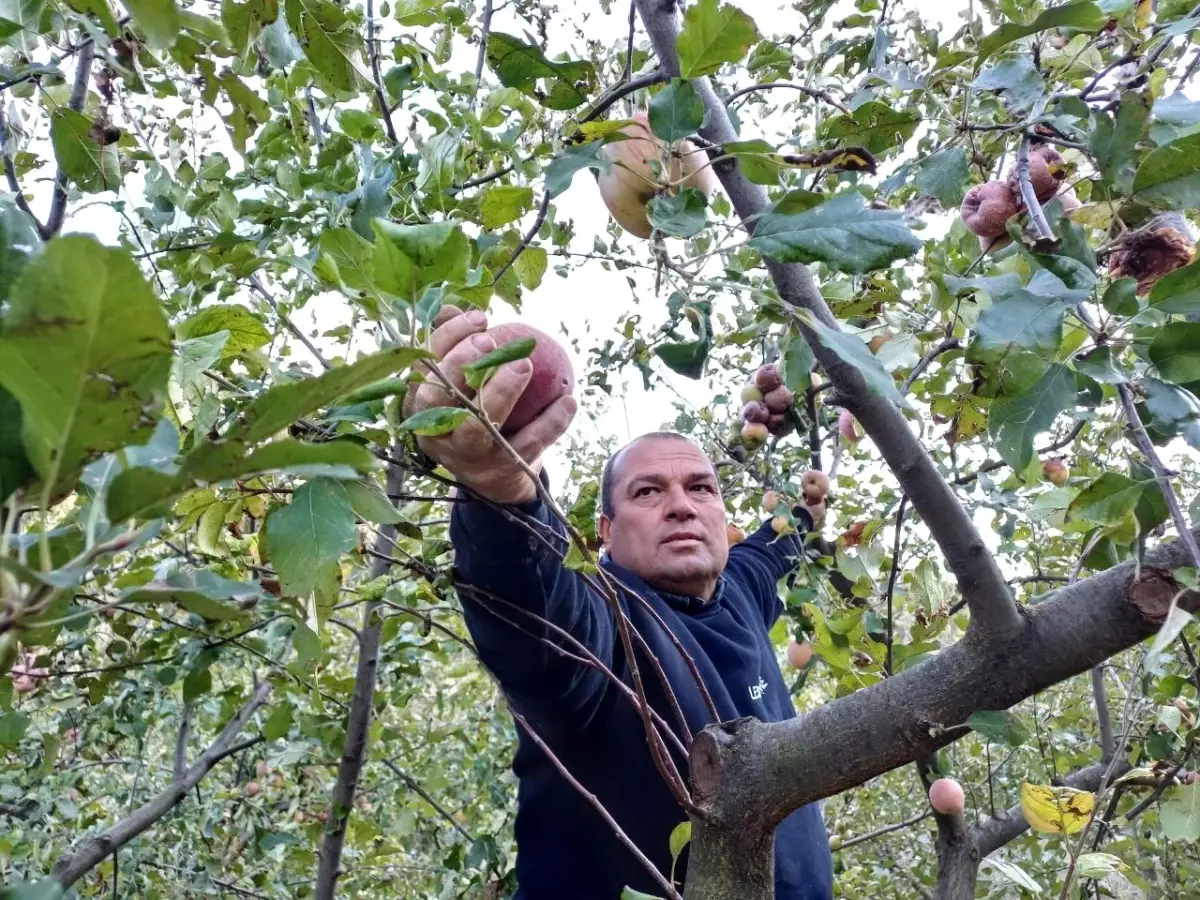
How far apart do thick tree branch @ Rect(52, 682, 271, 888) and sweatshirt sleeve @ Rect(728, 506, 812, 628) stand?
154cm

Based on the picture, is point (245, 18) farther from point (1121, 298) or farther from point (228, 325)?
point (1121, 298)

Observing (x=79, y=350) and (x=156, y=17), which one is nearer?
(x=79, y=350)

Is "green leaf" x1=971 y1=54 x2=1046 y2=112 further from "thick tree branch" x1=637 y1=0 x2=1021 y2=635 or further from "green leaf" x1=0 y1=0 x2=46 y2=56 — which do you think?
"green leaf" x1=0 y1=0 x2=46 y2=56

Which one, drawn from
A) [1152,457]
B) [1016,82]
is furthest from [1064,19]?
[1152,457]

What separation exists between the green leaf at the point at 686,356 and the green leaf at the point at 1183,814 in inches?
48.5

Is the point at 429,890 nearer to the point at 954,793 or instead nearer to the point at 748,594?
the point at 748,594

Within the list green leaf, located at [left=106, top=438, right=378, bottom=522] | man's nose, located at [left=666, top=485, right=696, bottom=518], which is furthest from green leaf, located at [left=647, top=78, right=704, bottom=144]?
man's nose, located at [left=666, top=485, right=696, bottom=518]

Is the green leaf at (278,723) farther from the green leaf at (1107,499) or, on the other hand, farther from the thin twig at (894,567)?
the green leaf at (1107,499)

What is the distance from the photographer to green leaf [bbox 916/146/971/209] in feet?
Answer: 3.95

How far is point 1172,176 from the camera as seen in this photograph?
0.91 metres

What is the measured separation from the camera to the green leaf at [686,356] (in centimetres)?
121

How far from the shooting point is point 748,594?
2.66m

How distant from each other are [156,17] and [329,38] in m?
0.56

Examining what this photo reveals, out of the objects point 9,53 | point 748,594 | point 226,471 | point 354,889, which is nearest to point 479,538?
point 226,471
